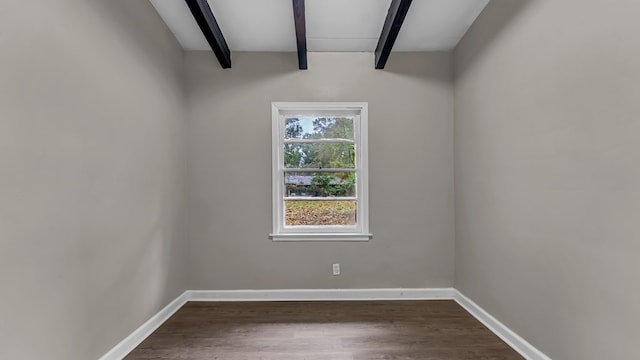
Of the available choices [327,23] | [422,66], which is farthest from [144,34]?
[422,66]

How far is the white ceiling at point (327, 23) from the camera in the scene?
2.95m

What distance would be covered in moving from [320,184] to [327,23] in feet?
5.25

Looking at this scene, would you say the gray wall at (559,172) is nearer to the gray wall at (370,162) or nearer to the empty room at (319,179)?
the empty room at (319,179)

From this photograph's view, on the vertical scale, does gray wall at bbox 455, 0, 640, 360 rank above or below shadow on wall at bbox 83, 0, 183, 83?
below

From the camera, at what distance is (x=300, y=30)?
3016 millimetres

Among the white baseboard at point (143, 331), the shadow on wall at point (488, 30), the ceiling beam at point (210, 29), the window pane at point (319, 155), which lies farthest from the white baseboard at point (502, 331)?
the ceiling beam at point (210, 29)

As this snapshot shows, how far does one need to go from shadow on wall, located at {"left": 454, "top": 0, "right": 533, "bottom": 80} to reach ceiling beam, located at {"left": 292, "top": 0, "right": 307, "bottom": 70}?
1.54 meters

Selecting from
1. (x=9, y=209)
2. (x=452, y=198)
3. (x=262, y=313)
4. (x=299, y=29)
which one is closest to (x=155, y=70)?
(x=299, y=29)

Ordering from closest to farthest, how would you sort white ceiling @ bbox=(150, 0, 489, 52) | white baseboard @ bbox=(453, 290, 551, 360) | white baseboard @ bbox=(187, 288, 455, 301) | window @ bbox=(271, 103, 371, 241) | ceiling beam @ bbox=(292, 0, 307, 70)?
white baseboard @ bbox=(453, 290, 551, 360) < ceiling beam @ bbox=(292, 0, 307, 70) < white ceiling @ bbox=(150, 0, 489, 52) < white baseboard @ bbox=(187, 288, 455, 301) < window @ bbox=(271, 103, 371, 241)

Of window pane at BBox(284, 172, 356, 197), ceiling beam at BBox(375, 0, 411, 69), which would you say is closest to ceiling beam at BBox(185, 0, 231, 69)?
window pane at BBox(284, 172, 356, 197)

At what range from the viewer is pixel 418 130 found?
3.72 m

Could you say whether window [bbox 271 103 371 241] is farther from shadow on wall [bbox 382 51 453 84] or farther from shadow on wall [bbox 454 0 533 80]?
shadow on wall [bbox 454 0 533 80]

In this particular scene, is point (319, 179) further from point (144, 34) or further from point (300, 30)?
point (144, 34)

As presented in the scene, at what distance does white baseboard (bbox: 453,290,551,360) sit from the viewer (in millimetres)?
2353
